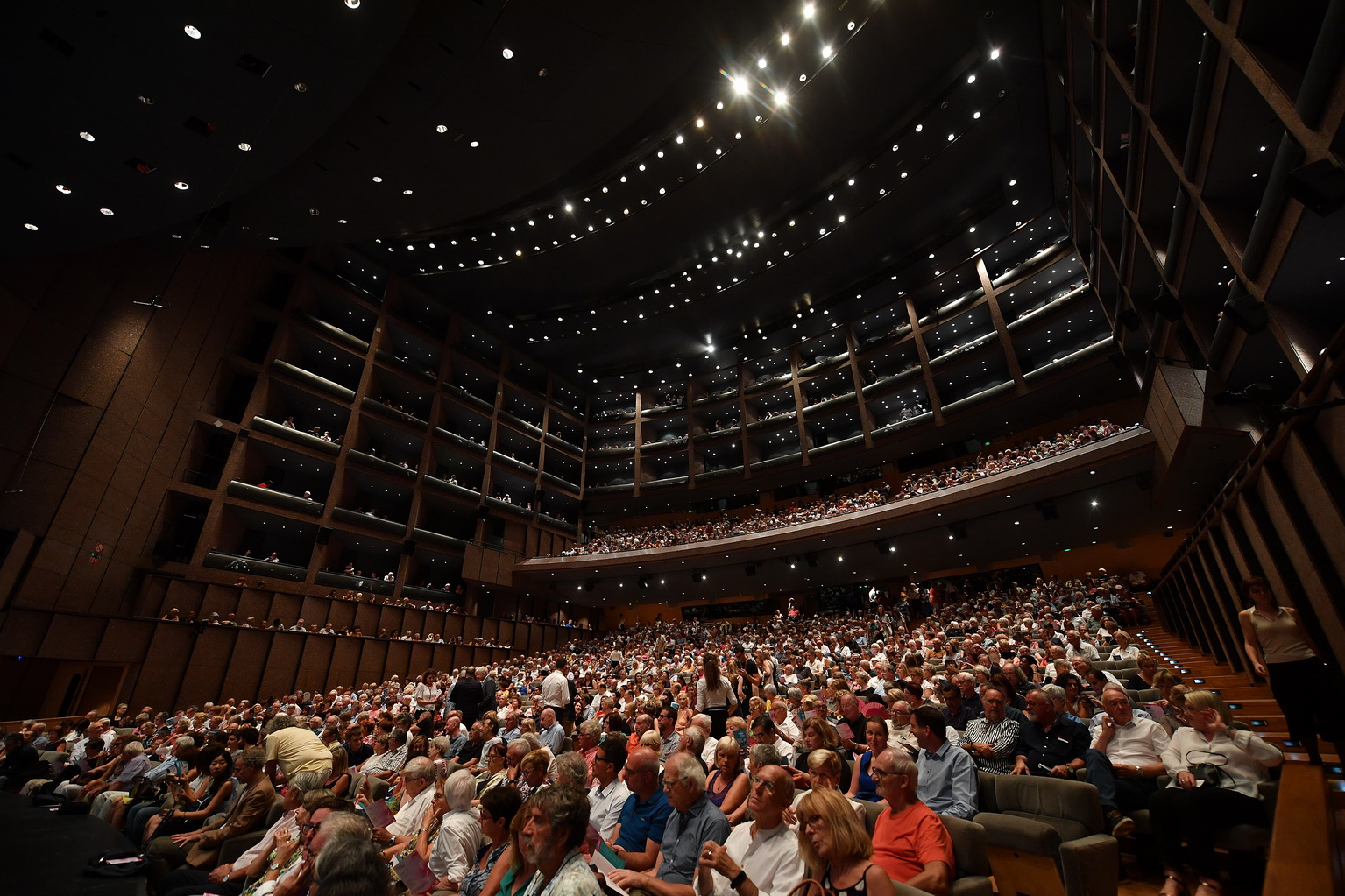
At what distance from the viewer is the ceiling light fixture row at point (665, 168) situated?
13742 millimetres

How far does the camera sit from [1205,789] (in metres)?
2.82

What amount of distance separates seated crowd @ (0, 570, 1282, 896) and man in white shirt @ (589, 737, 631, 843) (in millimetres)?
11

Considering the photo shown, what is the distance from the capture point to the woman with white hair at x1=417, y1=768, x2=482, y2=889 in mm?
2961

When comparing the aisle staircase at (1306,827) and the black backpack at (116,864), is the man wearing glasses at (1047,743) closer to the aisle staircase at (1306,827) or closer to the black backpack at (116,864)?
the aisle staircase at (1306,827)

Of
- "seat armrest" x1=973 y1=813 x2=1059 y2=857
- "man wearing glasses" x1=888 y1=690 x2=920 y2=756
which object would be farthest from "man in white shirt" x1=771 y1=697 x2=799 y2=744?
"seat armrest" x1=973 y1=813 x2=1059 y2=857

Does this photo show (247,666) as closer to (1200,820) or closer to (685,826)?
(685,826)

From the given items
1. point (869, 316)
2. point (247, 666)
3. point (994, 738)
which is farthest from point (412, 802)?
point (869, 316)

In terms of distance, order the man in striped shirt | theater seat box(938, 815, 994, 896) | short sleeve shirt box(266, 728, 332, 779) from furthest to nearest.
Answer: short sleeve shirt box(266, 728, 332, 779), the man in striped shirt, theater seat box(938, 815, 994, 896)

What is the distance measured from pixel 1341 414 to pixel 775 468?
57.2 feet

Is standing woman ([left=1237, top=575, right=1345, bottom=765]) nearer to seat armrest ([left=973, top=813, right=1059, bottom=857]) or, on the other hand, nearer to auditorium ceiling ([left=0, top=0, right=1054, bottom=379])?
seat armrest ([left=973, top=813, right=1059, bottom=857])

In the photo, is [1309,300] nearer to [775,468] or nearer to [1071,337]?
[1071,337]

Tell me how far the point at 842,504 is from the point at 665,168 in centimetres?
1194

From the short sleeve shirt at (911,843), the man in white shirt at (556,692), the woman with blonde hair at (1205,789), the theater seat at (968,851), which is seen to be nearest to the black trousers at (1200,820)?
the woman with blonde hair at (1205,789)

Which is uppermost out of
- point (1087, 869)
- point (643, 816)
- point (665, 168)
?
point (665, 168)
